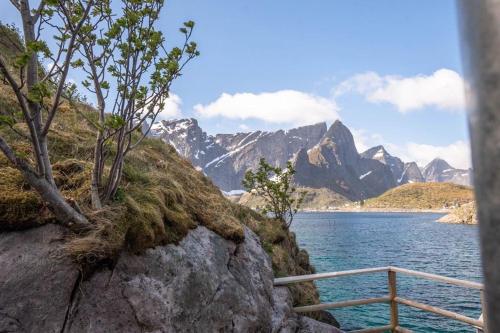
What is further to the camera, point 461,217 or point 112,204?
point 461,217

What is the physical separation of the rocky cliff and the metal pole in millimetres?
4366

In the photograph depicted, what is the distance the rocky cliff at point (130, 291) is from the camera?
385 cm

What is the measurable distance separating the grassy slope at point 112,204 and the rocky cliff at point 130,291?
0.19 m

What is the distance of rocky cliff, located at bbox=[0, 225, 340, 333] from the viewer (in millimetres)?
3846

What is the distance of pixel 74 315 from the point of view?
13.0 ft

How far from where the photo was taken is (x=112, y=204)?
16.7 ft

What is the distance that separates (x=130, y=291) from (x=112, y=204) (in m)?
1.30

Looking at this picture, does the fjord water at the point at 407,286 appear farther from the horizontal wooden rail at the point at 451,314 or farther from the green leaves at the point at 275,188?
the green leaves at the point at 275,188

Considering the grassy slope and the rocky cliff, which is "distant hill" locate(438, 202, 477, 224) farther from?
the rocky cliff

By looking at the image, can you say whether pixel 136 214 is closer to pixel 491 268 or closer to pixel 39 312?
pixel 39 312

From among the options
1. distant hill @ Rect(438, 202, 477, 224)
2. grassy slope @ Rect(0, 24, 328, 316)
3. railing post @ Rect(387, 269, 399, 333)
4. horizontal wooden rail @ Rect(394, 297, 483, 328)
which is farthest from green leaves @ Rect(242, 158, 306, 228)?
distant hill @ Rect(438, 202, 477, 224)

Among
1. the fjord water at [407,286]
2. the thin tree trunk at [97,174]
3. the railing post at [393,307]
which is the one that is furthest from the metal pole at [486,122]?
the railing post at [393,307]

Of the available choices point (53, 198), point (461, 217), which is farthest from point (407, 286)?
point (461, 217)

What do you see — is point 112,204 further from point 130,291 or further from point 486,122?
point 486,122
